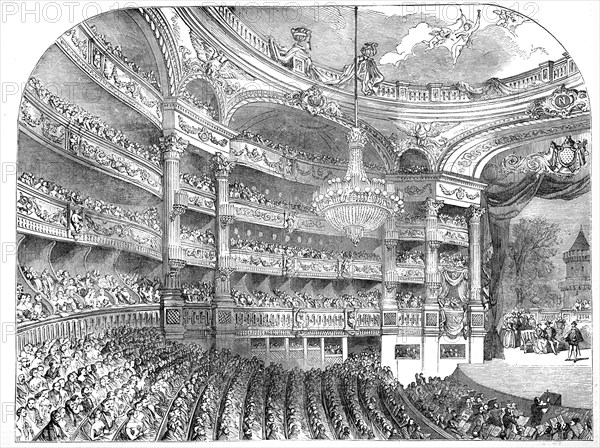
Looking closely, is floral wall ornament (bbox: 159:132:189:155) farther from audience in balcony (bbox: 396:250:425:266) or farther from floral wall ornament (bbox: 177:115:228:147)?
audience in balcony (bbox: 396:250:425:266)

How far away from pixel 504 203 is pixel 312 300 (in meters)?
2.60

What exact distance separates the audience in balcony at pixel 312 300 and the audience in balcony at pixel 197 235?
31.1 inches

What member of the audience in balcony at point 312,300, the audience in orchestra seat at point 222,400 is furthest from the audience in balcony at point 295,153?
the audience in orchestra seat at point 222,400

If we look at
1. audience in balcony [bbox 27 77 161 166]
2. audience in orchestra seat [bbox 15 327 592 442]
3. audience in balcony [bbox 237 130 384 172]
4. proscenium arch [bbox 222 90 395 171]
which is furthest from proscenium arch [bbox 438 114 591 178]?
audience in balcony [bbox 27 77 161 166]

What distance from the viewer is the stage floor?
1003 centimetres

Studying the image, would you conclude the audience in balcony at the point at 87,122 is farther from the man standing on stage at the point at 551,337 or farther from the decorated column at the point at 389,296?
the man standing on stage at the point at 551,337

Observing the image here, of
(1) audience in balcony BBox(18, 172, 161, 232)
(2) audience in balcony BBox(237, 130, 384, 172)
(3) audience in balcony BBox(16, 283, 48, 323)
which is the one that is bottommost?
(3) audience in balcony BBox(16, 283, 48, 323)

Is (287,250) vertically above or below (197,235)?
below

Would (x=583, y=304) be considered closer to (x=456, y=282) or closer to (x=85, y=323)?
(x=456, y=282)

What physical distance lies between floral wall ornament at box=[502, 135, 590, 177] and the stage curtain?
0.25ft

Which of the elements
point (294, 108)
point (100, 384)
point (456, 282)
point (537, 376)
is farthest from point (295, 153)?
point (537, 376)

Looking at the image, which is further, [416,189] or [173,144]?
[416,189]

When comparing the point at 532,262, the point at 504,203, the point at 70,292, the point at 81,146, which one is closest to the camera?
the point at 70,292

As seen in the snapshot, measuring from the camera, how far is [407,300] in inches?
402
